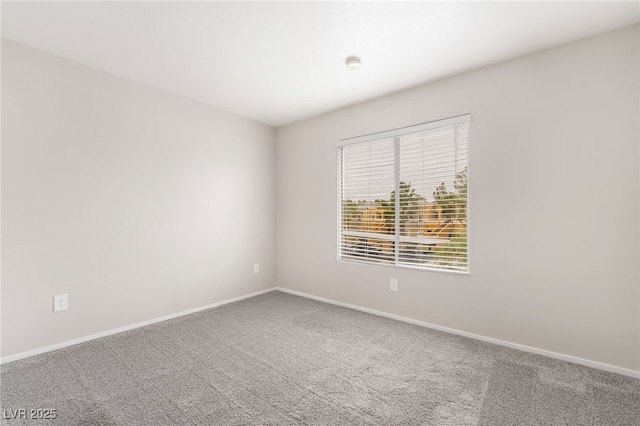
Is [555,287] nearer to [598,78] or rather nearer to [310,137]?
[598,78]

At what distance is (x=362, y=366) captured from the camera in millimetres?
2131

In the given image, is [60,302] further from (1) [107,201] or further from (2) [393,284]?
(2) [393,284]

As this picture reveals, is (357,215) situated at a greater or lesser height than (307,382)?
greater

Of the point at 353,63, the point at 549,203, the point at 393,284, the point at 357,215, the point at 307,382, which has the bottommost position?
the point at 307,382

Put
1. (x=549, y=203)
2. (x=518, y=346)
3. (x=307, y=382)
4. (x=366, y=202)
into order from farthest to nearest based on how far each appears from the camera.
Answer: (x=366, y=202) → (x=518, y=346) → (x=549, y=203) → (x=307, y=382)

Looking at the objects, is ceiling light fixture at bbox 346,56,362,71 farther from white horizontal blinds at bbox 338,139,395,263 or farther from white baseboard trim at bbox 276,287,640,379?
white baseboard trim at bbox 276,287,640,379

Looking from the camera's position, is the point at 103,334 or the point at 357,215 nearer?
the point at 103,334

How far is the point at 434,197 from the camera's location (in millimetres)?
2873

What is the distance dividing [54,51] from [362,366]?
3437 millimetres

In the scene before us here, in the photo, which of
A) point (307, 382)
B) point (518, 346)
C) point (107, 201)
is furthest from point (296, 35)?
point (518, 346)

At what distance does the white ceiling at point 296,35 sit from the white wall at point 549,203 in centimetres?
22

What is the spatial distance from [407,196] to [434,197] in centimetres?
29

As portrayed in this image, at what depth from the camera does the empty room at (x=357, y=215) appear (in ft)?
6.03

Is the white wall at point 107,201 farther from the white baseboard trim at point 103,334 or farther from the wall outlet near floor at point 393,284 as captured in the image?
the wall outlet near floor at point 393,284
